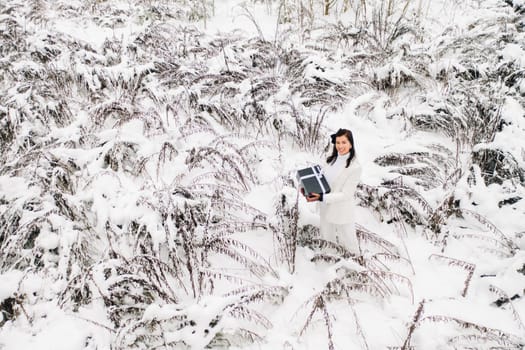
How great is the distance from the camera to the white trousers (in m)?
2.38

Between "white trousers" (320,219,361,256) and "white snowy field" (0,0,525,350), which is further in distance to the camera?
"white trousers" (320,219,361,256)

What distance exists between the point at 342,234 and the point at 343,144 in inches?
25.9

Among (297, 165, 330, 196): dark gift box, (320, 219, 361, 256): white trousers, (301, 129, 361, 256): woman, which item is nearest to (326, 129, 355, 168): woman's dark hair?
(301, 129, 361, 256): woman

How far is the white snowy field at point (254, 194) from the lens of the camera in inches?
82.4

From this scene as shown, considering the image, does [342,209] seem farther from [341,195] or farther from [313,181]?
[313,181]

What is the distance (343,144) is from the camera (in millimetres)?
2084

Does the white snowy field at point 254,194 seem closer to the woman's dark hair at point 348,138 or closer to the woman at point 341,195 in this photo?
the woman at point 341,195

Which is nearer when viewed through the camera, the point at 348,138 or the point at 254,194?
the point at 348,138

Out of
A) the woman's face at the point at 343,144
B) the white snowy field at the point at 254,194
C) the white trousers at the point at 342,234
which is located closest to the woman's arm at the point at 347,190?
the woman's face at the point at 343,144

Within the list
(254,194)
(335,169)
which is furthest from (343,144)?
(254,194)

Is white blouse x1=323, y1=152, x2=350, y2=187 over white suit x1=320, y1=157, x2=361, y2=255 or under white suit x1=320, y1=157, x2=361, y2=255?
over

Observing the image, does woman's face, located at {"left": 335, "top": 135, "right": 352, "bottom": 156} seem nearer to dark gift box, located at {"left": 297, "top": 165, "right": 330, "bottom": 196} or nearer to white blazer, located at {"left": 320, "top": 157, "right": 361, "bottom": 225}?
white blazer, located at {"left": 320, "top": 157, "right": 361, "bottom": 225}

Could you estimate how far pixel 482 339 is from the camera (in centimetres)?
196

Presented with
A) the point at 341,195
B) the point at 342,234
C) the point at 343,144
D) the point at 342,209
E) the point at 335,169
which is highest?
the point at 343,144
